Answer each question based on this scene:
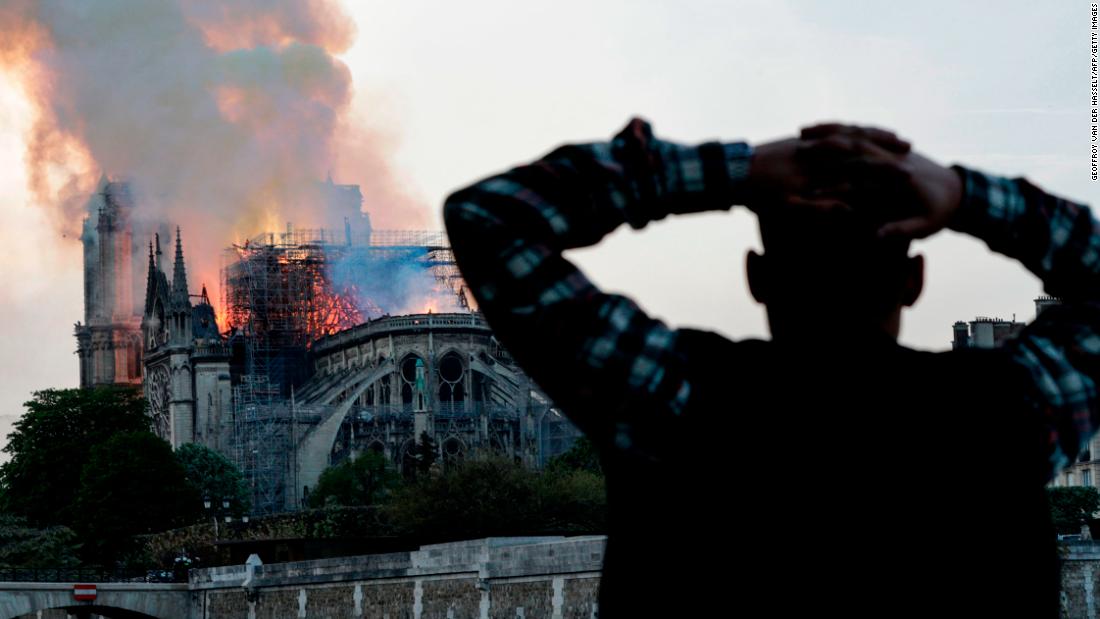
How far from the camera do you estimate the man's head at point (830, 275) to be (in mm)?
2904

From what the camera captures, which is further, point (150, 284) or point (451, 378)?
point (150, 284)

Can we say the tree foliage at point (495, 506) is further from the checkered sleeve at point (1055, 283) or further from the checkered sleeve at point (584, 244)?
the checkered sleeve at point (584, 244)

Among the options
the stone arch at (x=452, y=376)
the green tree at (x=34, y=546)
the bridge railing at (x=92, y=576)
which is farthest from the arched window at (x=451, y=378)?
the bridge railing at (x=92, y=576)

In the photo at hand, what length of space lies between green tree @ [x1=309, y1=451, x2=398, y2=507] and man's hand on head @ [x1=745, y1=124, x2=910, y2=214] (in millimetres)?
80393

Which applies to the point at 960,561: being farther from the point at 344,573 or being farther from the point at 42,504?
the point at 42,504

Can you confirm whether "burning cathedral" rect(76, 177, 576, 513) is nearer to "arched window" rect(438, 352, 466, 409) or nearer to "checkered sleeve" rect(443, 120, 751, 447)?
"arched window" rect(438, 352, 466, 409)

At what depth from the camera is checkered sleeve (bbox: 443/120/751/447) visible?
2.83 m

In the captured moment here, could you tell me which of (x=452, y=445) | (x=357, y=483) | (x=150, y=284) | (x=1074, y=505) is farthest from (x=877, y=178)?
(x=150, y=284)

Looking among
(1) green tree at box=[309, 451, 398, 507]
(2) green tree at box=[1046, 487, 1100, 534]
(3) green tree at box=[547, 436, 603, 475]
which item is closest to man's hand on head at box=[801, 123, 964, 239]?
(2) green tree at box=[1046, 487, 1100, 534]

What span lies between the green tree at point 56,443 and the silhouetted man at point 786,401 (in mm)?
80806

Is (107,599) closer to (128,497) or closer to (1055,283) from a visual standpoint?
Result: (128,497)

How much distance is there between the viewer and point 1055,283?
3.12 m

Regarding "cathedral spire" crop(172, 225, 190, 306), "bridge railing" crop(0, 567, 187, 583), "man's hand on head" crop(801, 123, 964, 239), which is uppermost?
"cathedral spire" crop(172, 225, 190, 306)

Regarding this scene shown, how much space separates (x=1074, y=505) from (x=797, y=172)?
226ft
